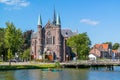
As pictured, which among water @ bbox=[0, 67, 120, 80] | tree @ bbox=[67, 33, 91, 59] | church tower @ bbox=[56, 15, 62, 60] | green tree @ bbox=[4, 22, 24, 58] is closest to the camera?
water @ bbox=[0, 67, 120, 80]

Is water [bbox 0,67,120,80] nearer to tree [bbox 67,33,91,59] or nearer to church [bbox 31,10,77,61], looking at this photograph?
tree [bbox 67,33,91,59]

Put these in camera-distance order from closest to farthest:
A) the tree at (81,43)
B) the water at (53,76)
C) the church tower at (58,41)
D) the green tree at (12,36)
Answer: the water at (53,76) < the green tree at (12,36) < the tree at (81,43) < the church tower at (58,41)

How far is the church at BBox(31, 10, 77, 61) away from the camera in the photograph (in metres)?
153

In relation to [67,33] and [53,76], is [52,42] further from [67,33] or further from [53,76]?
[53,76]

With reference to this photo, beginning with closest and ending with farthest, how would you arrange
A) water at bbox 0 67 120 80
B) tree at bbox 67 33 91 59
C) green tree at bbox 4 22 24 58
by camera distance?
water at bbox 0 67 120 80
green tree at bbox 4 22 24 58
tree at bbox 67 33 91 59

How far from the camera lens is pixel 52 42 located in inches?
6142

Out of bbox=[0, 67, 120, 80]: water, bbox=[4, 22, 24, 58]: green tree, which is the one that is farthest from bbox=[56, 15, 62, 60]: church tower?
bbox=[0, 67, 120, 80]: water

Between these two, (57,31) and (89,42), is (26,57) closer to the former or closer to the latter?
(57,31)

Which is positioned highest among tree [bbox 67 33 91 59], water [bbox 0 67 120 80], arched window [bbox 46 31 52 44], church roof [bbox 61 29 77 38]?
church roof [bbox 61 29 77 38]

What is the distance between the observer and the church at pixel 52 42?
153250 millimetres

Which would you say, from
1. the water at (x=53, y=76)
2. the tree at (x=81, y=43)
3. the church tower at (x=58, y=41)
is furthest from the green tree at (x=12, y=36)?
the church tower at (x=58, y=41)

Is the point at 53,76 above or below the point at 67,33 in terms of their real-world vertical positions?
below

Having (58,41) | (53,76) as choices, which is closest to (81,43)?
(58,41)

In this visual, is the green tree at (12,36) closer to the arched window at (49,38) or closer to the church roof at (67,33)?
the arched window at (49,38)
